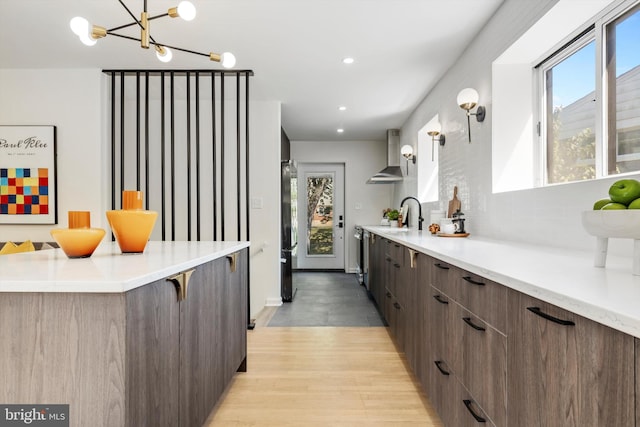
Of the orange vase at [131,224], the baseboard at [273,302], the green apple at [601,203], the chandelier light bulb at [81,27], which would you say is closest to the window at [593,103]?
the green apple at [601,203]

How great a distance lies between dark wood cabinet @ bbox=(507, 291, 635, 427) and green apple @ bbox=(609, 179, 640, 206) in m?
0.38

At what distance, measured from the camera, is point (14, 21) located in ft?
8.77

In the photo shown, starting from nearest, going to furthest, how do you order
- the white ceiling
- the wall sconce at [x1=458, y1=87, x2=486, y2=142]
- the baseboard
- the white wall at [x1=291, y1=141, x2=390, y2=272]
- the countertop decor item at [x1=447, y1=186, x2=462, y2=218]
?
the white ceiling
the wall sconce at [x1=458, y1=87, x2=486, y2=142]
the countertop decor item at [x1=447, y1=186, x2=462, y2=218]
the baseboard
the white wall at [x1=291, y1=141, x2=390, y2=272]

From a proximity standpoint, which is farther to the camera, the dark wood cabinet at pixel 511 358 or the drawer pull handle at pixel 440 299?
the drawer pull handle at pixel 440 299

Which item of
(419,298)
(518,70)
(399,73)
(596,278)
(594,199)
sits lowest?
(419,298)

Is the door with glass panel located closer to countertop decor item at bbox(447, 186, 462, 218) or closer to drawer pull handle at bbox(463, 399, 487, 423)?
countertop decor item at bbox(447, 186, 462, 218)

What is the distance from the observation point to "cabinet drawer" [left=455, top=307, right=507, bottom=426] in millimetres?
1141

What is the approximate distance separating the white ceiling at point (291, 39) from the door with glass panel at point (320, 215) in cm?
282

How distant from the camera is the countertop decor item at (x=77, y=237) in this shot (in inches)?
55.3

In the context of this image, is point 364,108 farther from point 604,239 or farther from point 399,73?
point 604,239

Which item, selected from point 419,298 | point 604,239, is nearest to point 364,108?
point 419,298

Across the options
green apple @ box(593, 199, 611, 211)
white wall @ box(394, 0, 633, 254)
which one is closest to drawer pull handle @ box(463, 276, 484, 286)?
green apple @ box(593, 199, 611, 211)

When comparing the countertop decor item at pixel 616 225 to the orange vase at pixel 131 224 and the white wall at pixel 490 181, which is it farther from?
the orange vase at pixel 131 224

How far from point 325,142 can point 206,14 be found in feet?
14.8
